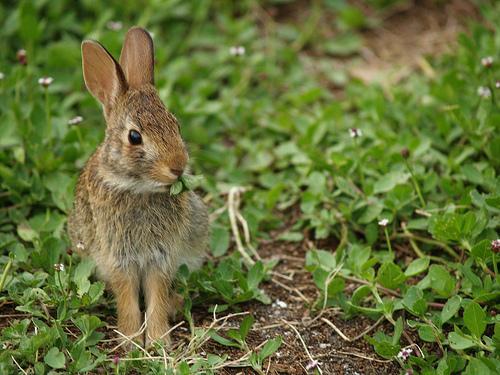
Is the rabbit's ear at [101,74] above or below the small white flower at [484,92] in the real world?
above

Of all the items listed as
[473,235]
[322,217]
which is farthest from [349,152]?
[473,235]

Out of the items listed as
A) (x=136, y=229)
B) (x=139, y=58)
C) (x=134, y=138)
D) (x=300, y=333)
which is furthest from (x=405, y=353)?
(x=139, y=58)

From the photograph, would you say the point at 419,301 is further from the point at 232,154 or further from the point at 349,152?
the point at 232,154

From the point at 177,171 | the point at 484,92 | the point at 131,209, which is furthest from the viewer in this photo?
the point at 484,92

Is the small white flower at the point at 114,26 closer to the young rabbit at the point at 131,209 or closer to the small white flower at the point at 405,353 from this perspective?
the young rabbit at the point at 131,209

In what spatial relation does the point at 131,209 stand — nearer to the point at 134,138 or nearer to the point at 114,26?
the point at 134,138

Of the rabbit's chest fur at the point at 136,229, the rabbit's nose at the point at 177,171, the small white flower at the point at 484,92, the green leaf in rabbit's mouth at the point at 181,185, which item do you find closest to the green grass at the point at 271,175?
the small white flower at the point at 484,92

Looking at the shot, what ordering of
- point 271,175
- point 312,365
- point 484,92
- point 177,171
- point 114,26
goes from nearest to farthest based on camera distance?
point 177,171, point 312,365, point 484,92, point 271,175, point 114,26
